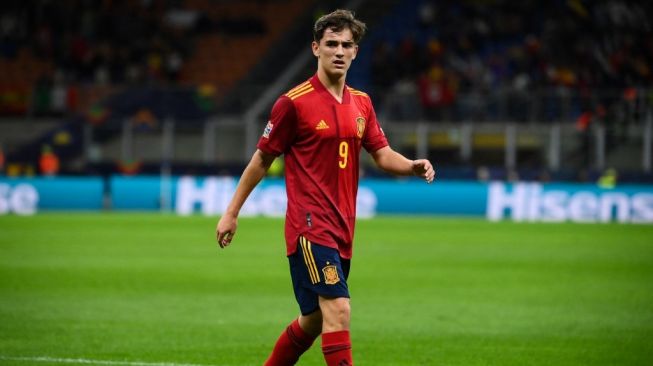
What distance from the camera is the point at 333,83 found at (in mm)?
7152

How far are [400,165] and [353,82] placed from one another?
29957mm

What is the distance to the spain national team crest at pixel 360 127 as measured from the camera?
7.18 meters

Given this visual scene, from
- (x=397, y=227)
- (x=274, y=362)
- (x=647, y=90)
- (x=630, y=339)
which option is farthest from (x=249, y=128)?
(x=274, y=362)

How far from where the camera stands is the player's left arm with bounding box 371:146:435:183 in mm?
7195

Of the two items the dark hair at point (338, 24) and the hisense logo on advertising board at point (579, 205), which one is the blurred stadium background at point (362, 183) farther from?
the dark hair at point (338, 24)

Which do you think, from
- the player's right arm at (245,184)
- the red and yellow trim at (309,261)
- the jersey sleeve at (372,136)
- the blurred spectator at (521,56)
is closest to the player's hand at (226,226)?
the player's right arm at (245,184)

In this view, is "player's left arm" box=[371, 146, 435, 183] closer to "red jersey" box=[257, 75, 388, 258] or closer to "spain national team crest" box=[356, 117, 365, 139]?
"spain national team crest" box=[356, 117, 365, 139]

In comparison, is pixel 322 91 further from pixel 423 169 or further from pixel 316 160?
pixel 423 169

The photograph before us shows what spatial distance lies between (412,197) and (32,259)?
1578cm

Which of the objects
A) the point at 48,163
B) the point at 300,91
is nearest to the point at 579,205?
the point at 48,163

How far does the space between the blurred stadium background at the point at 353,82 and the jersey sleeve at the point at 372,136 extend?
81.5 ft

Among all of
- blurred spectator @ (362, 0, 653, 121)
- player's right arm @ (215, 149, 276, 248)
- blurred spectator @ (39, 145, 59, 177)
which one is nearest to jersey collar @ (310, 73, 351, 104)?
player's right arm @ (215, 149, 276, 248)

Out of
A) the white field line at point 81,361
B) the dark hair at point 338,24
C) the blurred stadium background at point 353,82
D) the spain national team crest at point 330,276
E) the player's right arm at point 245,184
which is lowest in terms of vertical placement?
the white field line at point 81,361

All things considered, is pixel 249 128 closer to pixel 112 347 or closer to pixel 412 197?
pixel 412 197
